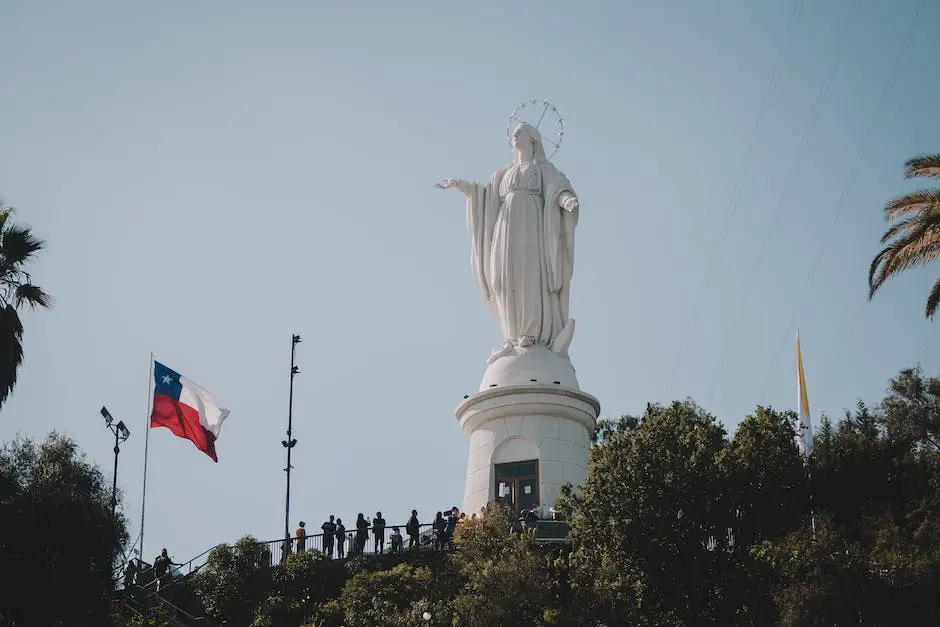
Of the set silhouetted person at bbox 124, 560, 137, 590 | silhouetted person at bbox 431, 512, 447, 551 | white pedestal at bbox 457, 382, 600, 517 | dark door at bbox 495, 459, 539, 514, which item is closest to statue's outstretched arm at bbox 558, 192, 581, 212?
white pedestal at bbox 457, 382, 600, 517

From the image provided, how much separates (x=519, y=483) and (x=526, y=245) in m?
7.33

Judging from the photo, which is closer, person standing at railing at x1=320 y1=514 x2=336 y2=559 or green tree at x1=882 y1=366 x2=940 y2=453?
person standing at railing at x1=320 y1=514 x2=336 y2=559

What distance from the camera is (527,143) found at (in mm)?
43906

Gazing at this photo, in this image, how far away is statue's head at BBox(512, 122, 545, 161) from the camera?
4394 centimetres

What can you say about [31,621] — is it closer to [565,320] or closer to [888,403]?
[565,320]

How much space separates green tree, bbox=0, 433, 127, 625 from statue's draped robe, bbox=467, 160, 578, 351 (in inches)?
598

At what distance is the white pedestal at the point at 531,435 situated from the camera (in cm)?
3922

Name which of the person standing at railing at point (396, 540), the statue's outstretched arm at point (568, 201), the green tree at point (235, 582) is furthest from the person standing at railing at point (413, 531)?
the statue's outstretched arm at point (568, 201)

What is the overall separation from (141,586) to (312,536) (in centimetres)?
492

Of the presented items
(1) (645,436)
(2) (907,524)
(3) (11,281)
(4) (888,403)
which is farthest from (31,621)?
(4) (888,403)

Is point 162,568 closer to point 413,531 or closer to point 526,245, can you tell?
point 413,531

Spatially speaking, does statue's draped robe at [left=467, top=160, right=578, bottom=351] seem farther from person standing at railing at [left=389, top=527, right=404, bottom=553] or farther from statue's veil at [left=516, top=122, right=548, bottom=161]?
person standing at railing at [left=389, top=527, right=404, bottom=553]

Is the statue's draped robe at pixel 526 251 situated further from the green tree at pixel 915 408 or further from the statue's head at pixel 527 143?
the green tree at pixel 915 408

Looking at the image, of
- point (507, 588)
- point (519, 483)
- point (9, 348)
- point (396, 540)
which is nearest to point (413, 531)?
point (396, 540)
